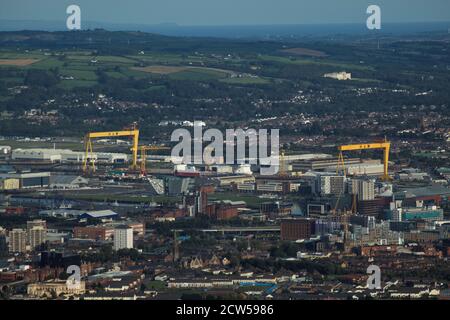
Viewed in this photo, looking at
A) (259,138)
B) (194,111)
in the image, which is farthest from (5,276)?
(194,111)

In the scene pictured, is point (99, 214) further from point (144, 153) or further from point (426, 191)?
point (144, 153)

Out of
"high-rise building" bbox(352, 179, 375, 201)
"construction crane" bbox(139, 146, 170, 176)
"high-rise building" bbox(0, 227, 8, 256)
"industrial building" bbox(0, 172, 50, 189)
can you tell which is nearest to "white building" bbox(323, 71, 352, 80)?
"construction crane" bbox(139, 146, 170, 176)

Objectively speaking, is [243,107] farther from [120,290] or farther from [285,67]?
[120,290]

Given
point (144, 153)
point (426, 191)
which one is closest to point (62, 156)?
point (144, 153)

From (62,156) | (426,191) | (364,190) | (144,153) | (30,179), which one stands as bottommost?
(62,156)

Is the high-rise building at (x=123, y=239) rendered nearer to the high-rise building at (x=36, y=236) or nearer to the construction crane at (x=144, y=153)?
the high-rise building at (x=36, y=236)

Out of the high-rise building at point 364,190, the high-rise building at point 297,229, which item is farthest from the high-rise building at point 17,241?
the high-rise building at point 364,190
